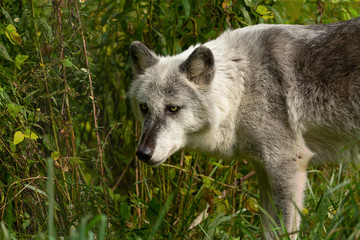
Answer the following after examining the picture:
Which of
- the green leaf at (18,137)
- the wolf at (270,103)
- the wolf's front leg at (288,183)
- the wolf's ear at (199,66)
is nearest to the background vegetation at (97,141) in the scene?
the green leaf at (18,137)

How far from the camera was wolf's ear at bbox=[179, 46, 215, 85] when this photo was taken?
3893 millimetres

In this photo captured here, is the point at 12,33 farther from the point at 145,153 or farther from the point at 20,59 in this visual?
the point at 145,153

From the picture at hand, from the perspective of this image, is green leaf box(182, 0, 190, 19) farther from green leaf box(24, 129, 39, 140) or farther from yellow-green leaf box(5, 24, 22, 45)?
green leaf box(24, 129, 39, 140)

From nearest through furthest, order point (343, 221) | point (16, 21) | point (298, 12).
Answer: point (343, 221), point (16, 21), point (298, 12)

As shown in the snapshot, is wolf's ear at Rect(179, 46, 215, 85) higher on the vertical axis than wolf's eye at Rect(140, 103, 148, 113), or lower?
higher

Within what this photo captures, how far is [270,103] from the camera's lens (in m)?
3.93

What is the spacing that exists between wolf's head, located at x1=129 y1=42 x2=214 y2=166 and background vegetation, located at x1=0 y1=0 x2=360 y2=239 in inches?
18.9

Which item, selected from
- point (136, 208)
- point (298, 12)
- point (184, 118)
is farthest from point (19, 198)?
point (298, 12)

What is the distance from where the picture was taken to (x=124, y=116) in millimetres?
5516

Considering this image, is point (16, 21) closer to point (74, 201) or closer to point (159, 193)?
point (74, 201)

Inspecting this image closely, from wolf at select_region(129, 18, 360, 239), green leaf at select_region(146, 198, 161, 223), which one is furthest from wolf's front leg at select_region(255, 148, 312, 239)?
green leaf at select_region(146, 198, 161, 223)

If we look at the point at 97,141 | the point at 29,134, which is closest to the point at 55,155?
the point at 29,134

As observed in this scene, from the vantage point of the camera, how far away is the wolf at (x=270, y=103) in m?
3.88

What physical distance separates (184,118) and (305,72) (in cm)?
103
